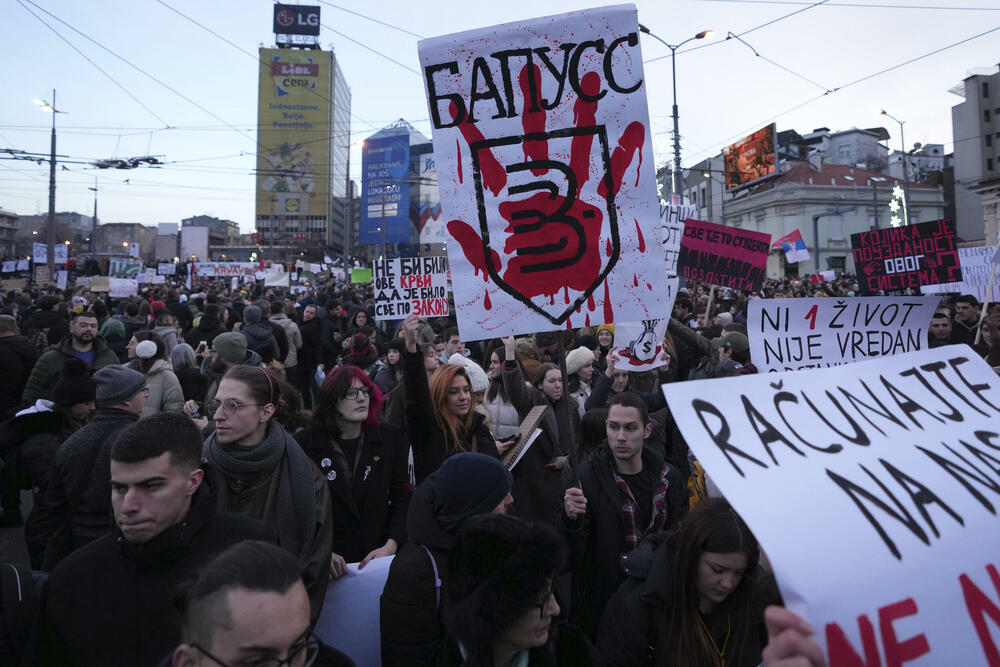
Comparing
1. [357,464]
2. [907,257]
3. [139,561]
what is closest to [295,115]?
[907,257]

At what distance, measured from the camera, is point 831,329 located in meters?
3.64

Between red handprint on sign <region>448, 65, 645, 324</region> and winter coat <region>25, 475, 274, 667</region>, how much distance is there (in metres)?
1.66

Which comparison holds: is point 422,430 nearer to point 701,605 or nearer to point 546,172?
point 546,172

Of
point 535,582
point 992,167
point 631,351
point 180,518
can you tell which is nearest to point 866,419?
point 535,582

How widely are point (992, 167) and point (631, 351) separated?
67027 millimetres

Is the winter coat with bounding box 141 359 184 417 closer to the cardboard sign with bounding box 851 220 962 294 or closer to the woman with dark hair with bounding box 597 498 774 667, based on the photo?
the woman with dark hair with bounding box 597 498 774 667

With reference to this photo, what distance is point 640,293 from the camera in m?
3.10

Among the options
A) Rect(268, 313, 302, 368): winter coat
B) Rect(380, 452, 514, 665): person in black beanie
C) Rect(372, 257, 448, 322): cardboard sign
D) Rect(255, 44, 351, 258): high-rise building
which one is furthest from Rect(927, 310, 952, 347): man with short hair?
Rect(255, 44, 351, 258): high-rise building

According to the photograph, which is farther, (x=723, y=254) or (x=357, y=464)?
(x=723, y=254)

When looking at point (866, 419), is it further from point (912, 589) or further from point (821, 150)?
point (821, 150)

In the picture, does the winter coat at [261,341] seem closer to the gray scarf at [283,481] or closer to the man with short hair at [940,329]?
the gray scarf at [283,481]

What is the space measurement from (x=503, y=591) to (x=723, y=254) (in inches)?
318

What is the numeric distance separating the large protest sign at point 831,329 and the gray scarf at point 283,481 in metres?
2.24

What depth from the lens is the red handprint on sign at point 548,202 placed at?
10.2ft
